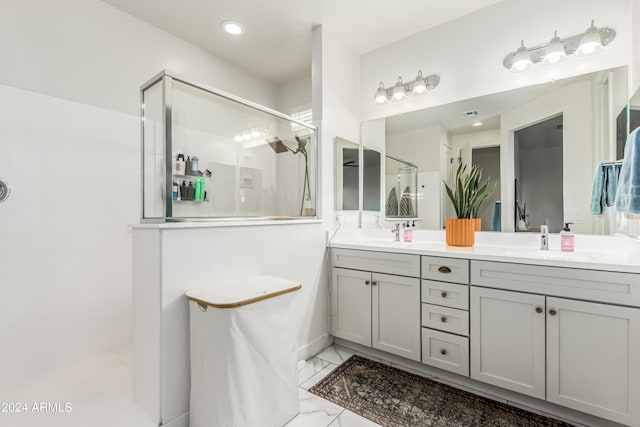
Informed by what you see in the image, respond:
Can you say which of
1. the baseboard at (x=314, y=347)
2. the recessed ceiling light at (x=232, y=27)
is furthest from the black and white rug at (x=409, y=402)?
the recessed ceiling light at (x=232, y=27)

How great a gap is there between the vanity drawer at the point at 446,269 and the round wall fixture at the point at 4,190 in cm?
255

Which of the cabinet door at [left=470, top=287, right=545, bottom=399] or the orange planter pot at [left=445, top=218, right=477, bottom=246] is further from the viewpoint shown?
the orange planter pot at [left=445, top=218, right=477, bottom=246]

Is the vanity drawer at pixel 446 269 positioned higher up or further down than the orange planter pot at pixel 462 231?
further down

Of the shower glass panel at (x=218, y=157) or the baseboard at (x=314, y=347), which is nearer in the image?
the shower glass panel at (x=218, y=157)


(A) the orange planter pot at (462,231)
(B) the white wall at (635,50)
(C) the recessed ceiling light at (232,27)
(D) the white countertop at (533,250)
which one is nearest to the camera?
(D) the white countertop at (533,250)

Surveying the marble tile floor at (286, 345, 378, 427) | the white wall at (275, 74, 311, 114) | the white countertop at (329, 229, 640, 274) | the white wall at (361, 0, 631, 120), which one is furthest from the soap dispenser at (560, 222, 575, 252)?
the white wall at (275, 74, 311, 114)

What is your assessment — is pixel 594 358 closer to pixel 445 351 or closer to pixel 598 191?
pixel 445 351

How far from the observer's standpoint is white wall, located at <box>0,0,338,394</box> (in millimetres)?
1678

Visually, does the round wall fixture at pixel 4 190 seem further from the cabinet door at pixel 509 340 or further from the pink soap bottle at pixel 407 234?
the cabinet door at pixel 509 340

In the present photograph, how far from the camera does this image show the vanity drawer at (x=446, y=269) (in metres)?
1.70

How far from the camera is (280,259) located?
1.96 m

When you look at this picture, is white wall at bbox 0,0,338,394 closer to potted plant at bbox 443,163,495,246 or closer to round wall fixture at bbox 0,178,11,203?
round wall fixture at bbox 0,178,11,203

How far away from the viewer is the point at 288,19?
2.28m

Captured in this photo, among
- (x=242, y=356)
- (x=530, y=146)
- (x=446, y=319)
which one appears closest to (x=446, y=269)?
(x=446, y=319)
